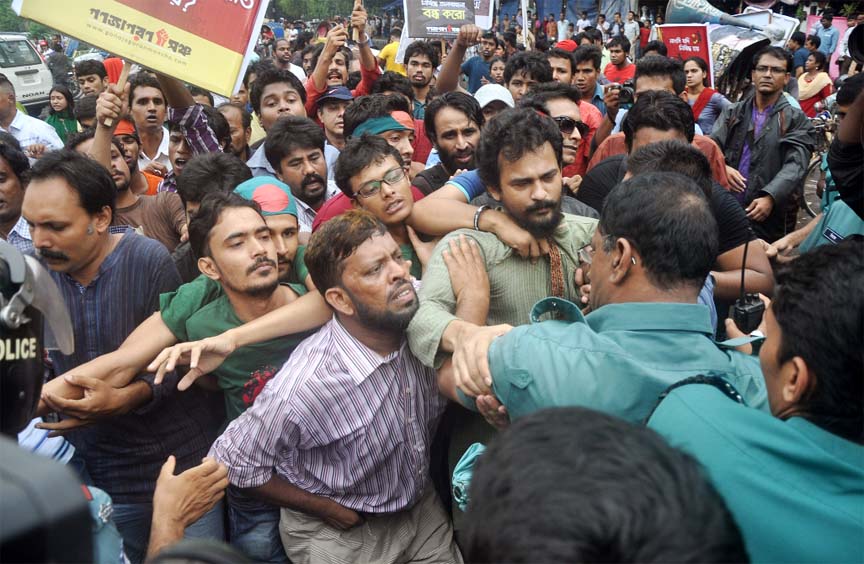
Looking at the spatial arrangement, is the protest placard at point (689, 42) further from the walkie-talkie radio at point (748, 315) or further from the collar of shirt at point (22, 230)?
the collar of shirt at point (22, 230)

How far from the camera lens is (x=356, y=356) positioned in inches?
90.4

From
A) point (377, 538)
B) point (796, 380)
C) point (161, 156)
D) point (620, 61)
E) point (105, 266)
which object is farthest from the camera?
point (620, 61)

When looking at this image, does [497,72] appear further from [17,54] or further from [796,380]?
[17,54]

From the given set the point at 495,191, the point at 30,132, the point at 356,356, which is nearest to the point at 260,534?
the point at 356,356

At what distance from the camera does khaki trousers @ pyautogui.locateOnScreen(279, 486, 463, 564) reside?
2.37 meters

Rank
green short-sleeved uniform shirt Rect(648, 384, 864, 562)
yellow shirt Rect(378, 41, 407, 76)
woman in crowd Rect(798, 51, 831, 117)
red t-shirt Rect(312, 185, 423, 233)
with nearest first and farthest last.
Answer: green short-sleeved uniform shirt Rect(648, 384, 864, 562)
red t-shirt Rect(312, 185, 423, 233)
yellow shirt Rect(378, 41, 407, 76)
woman in crowd Rect(798, 51, 831, 117)

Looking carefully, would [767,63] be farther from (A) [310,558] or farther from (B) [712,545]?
(B) [712,545]

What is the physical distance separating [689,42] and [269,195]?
19.1 feet

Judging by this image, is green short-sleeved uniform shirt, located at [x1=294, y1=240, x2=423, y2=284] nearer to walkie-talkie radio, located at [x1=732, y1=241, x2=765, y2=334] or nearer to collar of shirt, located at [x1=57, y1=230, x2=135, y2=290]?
collar of shirt, located at [x1=57, y1=230, x2=135, y2=290]

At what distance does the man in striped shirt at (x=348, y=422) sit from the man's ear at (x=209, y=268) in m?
0.48

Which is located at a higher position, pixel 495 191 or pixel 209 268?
pixel 495 191

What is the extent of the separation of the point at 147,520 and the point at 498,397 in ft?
6.03

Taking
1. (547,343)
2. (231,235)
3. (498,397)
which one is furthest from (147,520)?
(547,343)

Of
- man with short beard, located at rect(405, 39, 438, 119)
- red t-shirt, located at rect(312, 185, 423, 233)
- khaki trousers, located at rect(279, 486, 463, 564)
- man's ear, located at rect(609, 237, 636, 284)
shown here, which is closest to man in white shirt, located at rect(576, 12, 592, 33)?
man with short beard, located at rect(405, 39, 438, 119)
